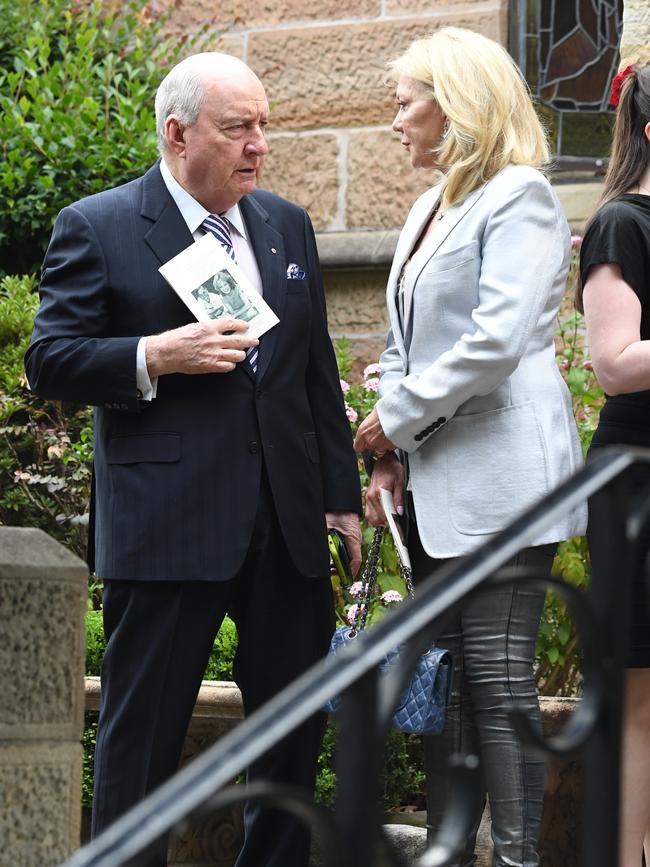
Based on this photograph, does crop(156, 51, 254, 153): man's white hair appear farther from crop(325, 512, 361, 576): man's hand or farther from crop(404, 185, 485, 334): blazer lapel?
crop(325, 512, 361, 576): man's hand

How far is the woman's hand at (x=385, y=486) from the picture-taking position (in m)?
3.35

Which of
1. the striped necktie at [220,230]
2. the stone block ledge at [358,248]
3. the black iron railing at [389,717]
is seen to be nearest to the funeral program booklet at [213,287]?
the striped necktie at [220,230]

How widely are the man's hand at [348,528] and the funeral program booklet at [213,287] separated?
21.8 inches

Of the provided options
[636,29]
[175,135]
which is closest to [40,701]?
[175,135]

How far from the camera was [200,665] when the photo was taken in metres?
3.20

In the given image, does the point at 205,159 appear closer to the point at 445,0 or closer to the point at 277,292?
the point at 277,292

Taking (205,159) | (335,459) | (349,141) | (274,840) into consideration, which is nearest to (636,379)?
(335,459)

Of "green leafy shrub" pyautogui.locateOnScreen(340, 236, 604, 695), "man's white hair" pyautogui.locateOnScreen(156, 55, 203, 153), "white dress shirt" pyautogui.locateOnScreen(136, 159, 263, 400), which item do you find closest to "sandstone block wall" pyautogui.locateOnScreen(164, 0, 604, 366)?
"green leafy shrub" pyautogui.locateOnScreen(340, 236, 604, 695)

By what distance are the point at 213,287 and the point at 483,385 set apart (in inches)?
24.9

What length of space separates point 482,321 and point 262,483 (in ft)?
2.07

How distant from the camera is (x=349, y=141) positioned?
679cm

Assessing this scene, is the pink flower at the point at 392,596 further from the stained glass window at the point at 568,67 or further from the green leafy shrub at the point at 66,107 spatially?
the stained glass window at the point at 568,67

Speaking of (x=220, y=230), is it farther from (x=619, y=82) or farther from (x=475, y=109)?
(x=619, y=82)

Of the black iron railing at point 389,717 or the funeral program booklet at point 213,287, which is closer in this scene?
the black iron railing at point 389,717
